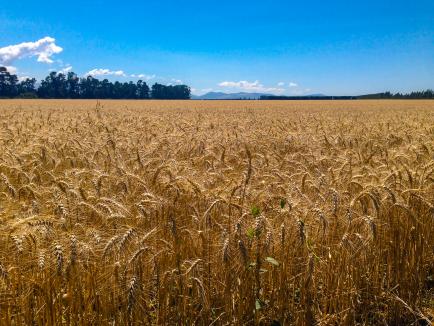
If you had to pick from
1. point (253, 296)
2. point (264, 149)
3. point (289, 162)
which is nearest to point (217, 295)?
point (253, 296)

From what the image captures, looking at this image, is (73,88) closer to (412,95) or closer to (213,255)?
(412,95)

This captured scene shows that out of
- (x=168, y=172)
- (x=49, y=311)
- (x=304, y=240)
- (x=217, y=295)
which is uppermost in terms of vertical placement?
(x=168, y=172)

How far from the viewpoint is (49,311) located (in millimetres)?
2377

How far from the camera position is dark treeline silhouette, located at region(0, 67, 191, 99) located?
111 metres

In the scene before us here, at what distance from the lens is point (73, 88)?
118625 mm

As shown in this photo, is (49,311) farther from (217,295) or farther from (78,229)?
(217,295)

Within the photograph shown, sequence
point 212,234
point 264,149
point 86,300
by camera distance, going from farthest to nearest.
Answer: point 264,149 < point 212,234 < point 86,300

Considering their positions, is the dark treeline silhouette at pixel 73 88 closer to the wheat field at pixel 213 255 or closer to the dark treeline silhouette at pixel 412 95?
the dark treeline silhouette at pixel 412 95

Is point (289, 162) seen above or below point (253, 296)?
above

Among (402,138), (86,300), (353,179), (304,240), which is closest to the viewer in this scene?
(86,300)

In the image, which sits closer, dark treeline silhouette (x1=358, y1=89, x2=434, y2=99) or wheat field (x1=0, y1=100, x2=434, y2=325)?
wheat field (x1=0, y1=100, x2=434, y2=325)

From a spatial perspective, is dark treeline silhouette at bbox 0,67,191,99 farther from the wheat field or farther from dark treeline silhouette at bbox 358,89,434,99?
the wheat field

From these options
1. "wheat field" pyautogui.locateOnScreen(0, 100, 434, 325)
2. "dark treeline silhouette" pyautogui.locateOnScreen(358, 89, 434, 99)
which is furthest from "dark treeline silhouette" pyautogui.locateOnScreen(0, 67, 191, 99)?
"wheat field" pyautogui.locateOnScreen(0, 100, 434, 325)

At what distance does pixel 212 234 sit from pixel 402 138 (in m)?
8.31
